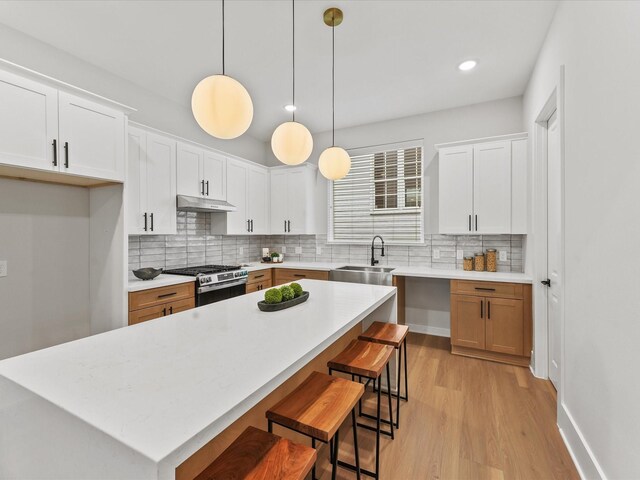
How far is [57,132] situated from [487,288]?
3.96m

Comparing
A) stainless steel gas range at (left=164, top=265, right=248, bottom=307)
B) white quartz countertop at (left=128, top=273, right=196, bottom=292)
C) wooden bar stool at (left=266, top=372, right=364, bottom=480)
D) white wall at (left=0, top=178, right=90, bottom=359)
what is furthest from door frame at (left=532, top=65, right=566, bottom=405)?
white wall at (left=0, top=178, right=90, bottom=359)

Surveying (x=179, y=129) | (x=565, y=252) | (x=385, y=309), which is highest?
(x=179, y=129)

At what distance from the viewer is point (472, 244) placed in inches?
147

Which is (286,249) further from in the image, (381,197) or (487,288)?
(487,288)

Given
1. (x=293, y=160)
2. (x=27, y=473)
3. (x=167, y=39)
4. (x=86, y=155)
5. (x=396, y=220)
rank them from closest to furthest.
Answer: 1. (x=27, y=473)
2. (x=293, y=160)
3. (x=86, y=155)
4. (x=167, y=39)
5. (x=396, y=220)

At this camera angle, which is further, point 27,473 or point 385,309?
point 385,309

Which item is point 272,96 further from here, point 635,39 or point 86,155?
point 635,39

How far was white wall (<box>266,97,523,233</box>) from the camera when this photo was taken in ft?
11.8

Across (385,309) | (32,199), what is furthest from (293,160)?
(32,199)

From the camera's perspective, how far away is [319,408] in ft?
4.09

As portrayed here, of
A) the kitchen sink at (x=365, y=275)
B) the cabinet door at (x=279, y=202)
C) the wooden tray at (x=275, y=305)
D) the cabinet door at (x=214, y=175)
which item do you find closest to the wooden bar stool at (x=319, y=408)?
the wooden tray at (x=275, y=305)

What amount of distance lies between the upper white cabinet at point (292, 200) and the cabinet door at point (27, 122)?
113 inches

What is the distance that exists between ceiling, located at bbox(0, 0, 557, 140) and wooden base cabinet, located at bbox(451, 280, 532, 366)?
2.18 meters

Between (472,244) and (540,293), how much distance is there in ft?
3.46
